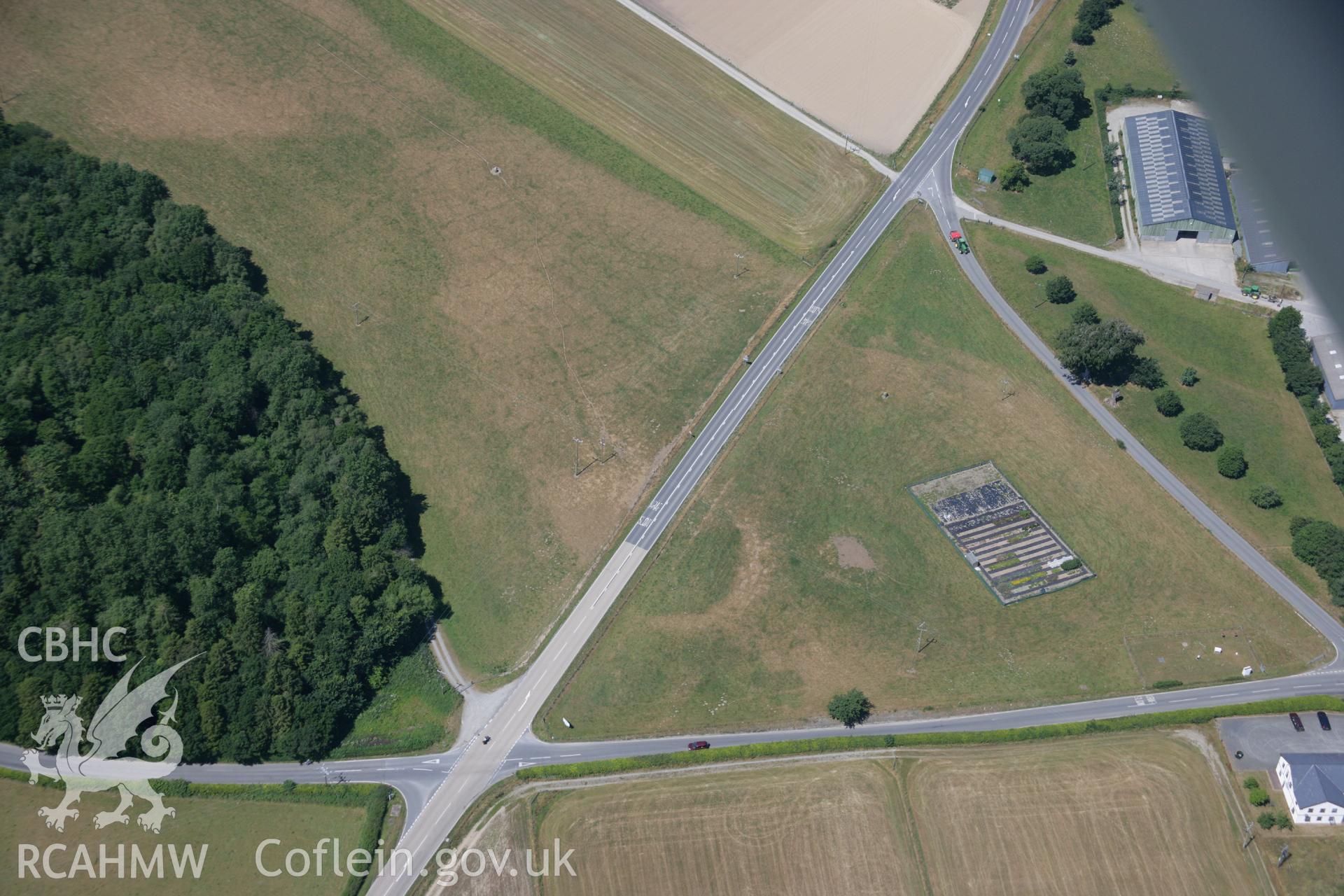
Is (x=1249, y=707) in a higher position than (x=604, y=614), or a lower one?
higher

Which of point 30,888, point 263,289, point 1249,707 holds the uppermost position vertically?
point 1249,707

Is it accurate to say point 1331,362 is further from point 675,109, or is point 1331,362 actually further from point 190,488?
point 190,488

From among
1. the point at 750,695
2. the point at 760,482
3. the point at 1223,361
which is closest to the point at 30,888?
the point at 750,695

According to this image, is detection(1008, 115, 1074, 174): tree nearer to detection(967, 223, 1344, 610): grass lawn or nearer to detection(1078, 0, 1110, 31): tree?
detection(967, 223, 1344, 610): grass lawn

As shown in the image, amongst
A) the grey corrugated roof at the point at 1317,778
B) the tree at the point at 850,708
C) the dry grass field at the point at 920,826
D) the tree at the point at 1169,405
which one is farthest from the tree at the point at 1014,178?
the grey corrugated roof at the point at 1317,778

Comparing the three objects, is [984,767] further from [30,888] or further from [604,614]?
[30,888]

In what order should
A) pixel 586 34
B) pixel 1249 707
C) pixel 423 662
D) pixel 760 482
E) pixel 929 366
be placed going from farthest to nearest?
pixel 586 34, pixel 929 366, pixel 760 482, pixel 423 662, pixel 1249 707

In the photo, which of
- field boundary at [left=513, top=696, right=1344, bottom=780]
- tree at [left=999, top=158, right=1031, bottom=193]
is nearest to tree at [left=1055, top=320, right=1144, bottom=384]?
tree at [left=999, top=158, right=1031, bottom=193]
